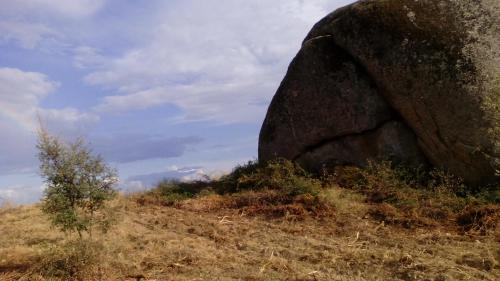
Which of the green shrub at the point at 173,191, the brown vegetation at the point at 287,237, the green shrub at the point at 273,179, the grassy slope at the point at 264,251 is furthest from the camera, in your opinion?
the green shrub at the point at 173,191

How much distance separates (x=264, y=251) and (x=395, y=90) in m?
5.51

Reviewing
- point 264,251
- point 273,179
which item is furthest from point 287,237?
point 273,179

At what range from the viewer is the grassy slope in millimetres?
6676

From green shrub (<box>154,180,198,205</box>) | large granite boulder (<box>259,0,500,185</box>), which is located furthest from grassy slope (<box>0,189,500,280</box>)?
green shrub (<box>154,180,198,205</box>)

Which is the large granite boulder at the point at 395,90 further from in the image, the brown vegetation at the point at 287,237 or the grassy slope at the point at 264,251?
the grassy slope at the point at 264,251

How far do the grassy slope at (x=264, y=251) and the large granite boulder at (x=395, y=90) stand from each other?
226 cm

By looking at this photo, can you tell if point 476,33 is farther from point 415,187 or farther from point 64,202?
point 64,202

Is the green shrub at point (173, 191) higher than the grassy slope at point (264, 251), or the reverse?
the green shrub at point (173, 191)

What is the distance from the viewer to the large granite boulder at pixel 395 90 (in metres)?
10.6

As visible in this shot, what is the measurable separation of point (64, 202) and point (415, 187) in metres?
6.78

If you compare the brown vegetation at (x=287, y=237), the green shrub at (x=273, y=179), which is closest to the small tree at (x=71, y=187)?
the brown vegetation at (x=287, y=237)

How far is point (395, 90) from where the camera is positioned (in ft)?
38.5

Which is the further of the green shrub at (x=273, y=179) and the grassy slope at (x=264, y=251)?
the green shrub at (x=273, y=179)

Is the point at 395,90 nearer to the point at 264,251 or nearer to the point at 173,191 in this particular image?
the point at 264,251
